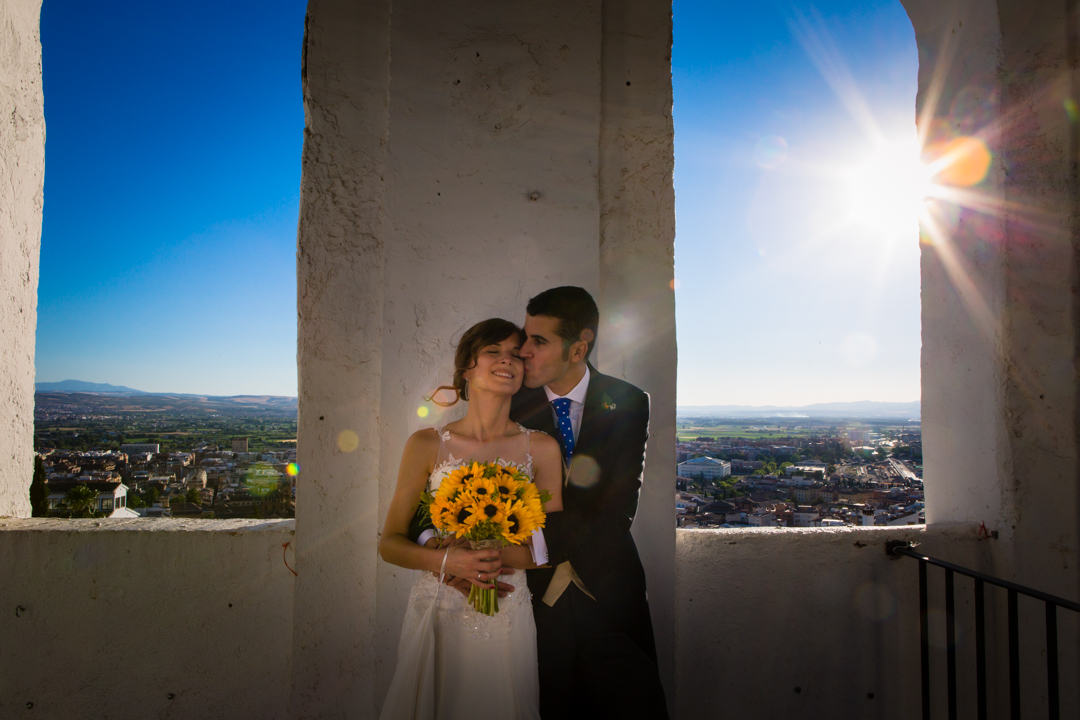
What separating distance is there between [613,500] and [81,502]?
352 centimetres

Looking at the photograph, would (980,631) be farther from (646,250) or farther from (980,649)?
(646,250)

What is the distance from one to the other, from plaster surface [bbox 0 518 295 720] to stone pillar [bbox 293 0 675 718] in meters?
0.29

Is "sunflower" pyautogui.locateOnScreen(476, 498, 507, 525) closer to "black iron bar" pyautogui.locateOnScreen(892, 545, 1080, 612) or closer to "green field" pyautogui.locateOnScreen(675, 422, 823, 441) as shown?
"green field" pyautogui.locateOnScreen(675, 422, 823, 441)

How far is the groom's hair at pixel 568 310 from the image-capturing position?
2570mm

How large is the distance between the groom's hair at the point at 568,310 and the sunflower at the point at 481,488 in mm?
905

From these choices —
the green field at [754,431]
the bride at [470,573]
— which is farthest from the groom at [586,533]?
the green field at [754,431]

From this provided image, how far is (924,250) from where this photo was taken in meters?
3.34

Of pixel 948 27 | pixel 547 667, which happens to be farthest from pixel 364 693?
pixel 948 27

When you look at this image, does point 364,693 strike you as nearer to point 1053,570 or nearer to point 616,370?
point 616,370

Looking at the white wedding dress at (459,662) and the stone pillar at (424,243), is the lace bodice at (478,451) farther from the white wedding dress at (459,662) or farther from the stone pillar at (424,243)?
the stone pillar at (424,243)

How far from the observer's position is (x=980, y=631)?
8.14 feet

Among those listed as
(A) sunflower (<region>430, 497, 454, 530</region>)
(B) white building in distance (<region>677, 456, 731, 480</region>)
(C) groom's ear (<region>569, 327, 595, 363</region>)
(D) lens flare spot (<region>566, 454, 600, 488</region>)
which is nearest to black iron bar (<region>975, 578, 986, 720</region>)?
(B) white building in distance (<region>677, 456, 731, 480</region>)

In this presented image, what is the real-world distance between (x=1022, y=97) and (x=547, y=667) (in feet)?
15.5

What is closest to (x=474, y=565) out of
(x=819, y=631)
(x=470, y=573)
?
(x=470, y=573)
